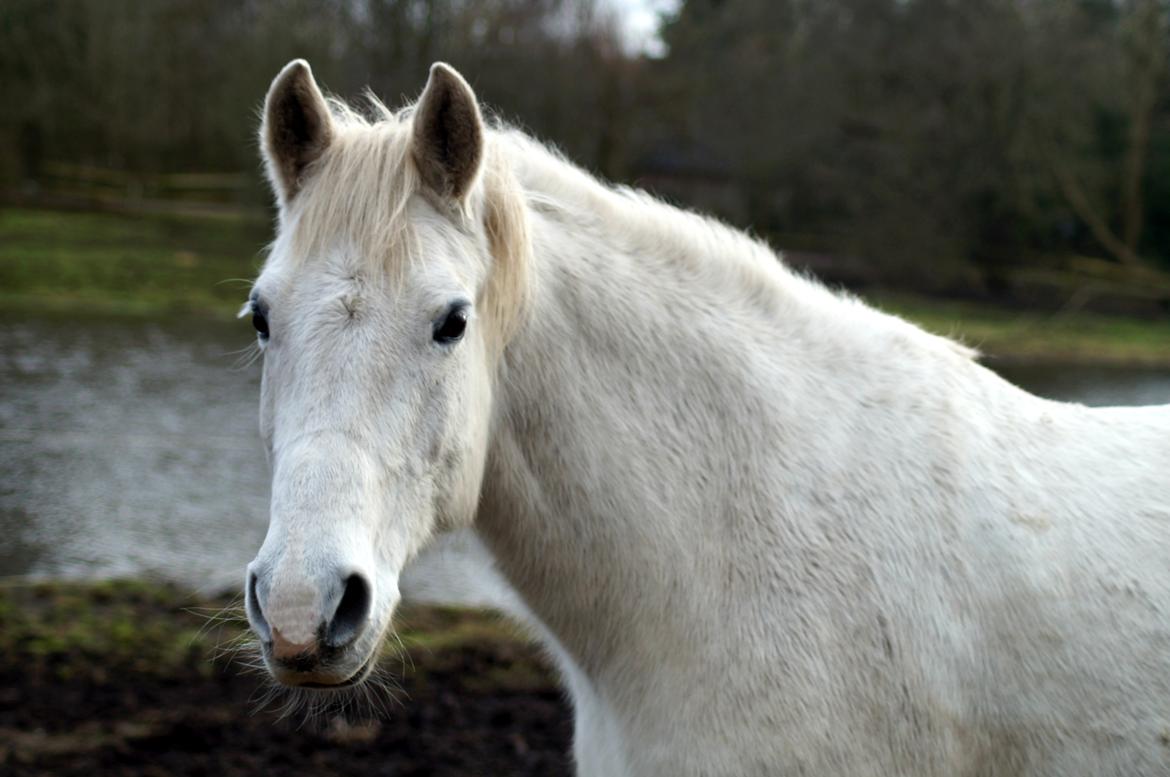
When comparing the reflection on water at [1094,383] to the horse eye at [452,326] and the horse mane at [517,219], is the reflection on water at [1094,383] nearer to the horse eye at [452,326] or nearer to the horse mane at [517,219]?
the horse mane at [517,219]

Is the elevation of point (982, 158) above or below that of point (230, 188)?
above

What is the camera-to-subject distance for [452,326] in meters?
2.16

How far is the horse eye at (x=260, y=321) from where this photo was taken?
2201 millimetres

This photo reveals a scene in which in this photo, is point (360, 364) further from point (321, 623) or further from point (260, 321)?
point (321, 623)

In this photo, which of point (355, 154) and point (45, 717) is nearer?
point (355, 154)

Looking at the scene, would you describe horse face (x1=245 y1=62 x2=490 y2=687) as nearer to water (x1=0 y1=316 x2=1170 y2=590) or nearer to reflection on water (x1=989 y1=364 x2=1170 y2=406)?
water (x1=0 y1=316 x2=1170 y2=590)

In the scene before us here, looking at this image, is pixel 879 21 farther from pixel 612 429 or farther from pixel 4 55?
pixel 612 429

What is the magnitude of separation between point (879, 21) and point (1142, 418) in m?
27.4

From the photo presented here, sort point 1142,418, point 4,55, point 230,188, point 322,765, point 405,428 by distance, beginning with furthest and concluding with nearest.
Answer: point 230,188, point 4,55, point 322,765, point 1142,418, point 405,428

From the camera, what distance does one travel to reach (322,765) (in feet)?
13.7

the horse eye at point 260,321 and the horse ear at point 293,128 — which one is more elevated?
the horse ear at point 293,128

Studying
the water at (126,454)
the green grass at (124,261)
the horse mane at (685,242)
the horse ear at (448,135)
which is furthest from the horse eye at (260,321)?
the green grass at (124,261)

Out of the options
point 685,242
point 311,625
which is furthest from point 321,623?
point 685,242

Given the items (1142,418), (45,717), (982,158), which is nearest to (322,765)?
(45,717)
